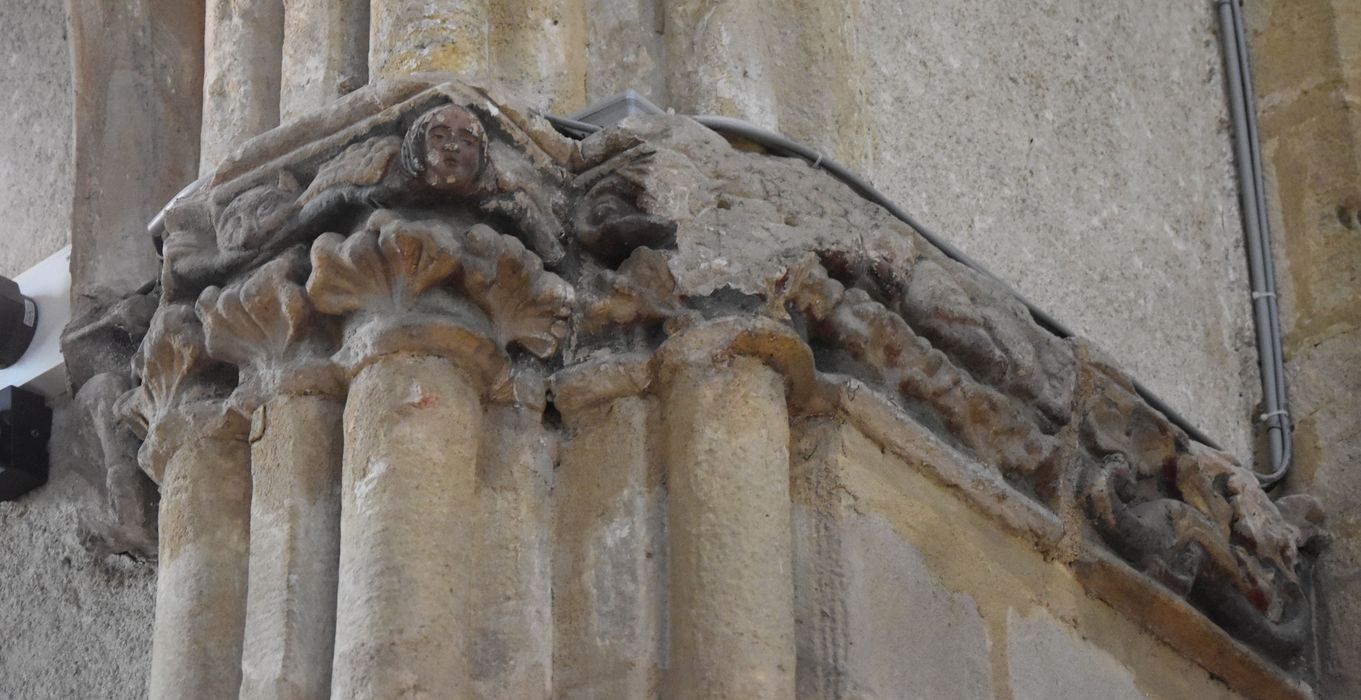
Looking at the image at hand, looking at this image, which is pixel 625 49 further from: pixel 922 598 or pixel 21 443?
pixel 21 443

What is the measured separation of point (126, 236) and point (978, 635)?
1382mm

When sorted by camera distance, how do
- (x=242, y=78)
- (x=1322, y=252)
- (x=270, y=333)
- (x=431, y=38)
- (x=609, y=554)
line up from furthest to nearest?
(x=1322, y=252), (x=242, y=78), (x=431, y=38), (x=270, y=333), (x=609, y=554)

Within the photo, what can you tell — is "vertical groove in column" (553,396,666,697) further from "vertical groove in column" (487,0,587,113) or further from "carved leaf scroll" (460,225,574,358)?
"vertical groove in column" (487,0,587,113)

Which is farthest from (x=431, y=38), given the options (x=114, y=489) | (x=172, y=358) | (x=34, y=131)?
(x=34, y=131)

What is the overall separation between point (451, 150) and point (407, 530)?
415 millimetres

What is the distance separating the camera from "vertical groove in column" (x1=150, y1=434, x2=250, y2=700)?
2207mm

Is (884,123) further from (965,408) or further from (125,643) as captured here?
(125,643)

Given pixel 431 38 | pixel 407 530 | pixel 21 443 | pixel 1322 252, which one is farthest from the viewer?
pixel 1322 252

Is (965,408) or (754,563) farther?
(965,408)

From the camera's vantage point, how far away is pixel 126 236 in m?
2.96

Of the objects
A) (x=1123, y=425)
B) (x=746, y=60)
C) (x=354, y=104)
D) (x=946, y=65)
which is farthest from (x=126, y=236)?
(x=1123, y=425)

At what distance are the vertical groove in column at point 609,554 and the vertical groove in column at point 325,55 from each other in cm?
55

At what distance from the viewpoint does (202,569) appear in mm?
2250

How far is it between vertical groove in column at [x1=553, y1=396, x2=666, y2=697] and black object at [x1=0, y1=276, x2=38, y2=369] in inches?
47.2
